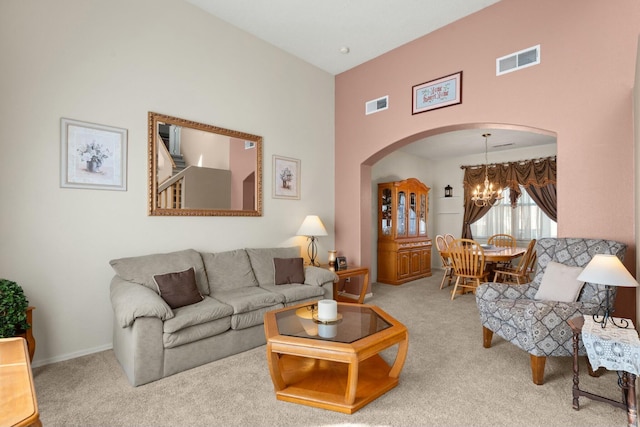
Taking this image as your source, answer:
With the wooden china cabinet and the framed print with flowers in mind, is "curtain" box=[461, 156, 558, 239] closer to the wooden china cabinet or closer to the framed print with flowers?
the wooden china cabinet

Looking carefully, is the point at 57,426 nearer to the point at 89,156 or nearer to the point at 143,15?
the point at 89,156

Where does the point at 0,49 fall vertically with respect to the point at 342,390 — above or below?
above

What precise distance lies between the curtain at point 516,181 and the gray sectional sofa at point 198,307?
486 cm

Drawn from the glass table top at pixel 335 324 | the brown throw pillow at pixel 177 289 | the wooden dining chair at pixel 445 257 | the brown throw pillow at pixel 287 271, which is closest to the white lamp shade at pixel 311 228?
the brown throw pillow at pixel 287 271

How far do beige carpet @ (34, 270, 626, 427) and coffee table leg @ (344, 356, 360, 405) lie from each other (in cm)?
10

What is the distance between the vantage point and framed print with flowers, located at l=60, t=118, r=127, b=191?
9.05ft

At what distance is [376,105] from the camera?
15.1ft

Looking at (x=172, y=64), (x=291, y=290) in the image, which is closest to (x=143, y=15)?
(x=172, y=64)

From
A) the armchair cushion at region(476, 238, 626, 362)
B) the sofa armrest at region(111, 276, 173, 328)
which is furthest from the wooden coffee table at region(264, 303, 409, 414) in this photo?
the armchair cushion at region(476, 238, 626, 362)

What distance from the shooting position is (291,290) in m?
3.32

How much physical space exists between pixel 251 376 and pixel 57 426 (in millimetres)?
1134

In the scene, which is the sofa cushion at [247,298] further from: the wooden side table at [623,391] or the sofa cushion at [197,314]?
the wooden side table at [623,391]

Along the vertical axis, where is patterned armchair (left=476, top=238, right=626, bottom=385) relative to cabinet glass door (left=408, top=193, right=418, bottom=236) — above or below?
below

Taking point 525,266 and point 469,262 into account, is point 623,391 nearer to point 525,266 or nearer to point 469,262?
point 469,262
